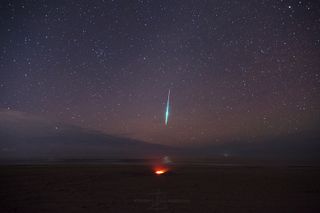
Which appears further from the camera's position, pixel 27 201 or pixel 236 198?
pixel 236 198

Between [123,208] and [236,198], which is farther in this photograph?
[236,198]

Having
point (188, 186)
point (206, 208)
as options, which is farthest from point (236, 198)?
point (188, 186)

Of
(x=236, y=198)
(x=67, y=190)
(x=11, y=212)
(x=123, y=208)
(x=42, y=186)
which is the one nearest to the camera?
(x=11, y=212)

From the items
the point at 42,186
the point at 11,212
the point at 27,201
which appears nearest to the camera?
the point at 11,212

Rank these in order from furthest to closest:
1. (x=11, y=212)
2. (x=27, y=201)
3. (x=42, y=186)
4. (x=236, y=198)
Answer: (x=42, y=186) → (x=236, y=198) → (x=27, y=201) → (x=11, y=212)

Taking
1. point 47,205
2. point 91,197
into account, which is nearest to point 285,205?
point 91,197

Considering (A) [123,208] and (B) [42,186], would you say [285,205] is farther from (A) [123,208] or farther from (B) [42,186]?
(B) [42,186]

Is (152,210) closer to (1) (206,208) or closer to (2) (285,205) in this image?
(1) (206,208)

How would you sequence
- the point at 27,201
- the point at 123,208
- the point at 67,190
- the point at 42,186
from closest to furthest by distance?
the point at 123,208, the point at 27,201, the point at 67,190, the point at 42,186
